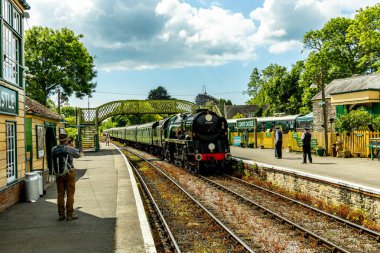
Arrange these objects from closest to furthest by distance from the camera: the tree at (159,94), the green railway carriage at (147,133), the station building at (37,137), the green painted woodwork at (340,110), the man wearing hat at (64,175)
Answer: the man wearing hat at (64,175), the station building at (37,137), the green painted woodwork at (340,110), the green railway carriage at (147,133), the tree at (159,94)

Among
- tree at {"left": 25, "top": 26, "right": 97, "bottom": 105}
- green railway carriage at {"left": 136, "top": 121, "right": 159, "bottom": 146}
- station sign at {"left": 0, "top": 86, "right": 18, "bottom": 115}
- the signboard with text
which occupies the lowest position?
the signboard with text

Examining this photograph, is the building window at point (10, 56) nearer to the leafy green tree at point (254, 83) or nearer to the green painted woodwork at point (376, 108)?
the green painted woodwork at point (376, 108)

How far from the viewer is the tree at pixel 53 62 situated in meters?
33.9

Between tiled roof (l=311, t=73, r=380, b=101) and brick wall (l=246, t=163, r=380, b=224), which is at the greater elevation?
tiled roof (l=311, t=73, r=380, b=101)

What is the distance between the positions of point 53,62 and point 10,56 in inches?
1022

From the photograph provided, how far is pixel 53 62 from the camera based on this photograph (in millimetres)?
34562

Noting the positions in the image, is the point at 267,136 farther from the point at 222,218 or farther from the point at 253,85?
the point at 253,85

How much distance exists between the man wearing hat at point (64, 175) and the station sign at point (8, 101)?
191cm

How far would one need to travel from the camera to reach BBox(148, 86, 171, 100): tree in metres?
105

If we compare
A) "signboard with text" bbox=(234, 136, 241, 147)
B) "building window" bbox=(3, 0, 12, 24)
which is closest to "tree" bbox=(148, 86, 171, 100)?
"signboard with text" bbox=(234, 136, 241, 147)

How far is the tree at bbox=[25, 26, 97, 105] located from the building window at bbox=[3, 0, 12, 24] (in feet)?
82.1

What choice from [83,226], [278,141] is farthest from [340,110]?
A: [83,226]

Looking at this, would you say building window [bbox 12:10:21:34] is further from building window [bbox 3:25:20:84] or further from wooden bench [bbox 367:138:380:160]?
wooden bench [bbox 367:138:380:160]

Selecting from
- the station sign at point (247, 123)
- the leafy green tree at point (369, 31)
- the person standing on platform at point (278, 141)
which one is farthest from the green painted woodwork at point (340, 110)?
the leafy green tree at point (369, 31)
